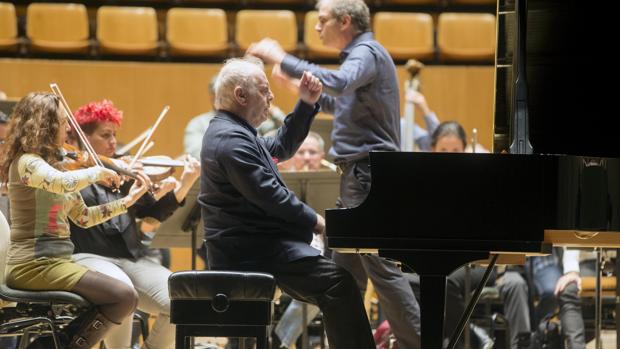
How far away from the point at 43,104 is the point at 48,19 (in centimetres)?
409

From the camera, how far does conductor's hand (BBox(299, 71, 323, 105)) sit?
11.9 ft

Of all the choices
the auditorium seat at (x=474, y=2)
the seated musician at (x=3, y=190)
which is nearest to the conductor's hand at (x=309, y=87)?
the seated musician at (x=3, y=190)

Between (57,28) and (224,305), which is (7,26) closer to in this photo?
(57,28)

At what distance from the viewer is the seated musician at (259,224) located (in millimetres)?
3277

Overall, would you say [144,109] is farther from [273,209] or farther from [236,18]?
[273,209]

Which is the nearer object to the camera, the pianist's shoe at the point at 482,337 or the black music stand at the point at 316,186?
the black music stand at the point at 316,186

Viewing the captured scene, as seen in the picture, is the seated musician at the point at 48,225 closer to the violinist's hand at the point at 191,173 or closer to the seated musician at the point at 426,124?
the violinist's hand at the point at 191,173

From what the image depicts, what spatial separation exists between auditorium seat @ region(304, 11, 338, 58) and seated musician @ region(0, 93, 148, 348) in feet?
12.9

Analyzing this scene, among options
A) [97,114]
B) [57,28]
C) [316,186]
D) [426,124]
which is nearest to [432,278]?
[316,186]

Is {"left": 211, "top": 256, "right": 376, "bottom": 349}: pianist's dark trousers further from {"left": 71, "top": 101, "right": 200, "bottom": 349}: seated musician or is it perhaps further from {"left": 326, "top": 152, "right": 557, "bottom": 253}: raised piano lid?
{"left": 71, "top": 101, "right": 200, "bottom": 349}: seated musician

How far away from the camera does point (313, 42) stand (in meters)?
7.48

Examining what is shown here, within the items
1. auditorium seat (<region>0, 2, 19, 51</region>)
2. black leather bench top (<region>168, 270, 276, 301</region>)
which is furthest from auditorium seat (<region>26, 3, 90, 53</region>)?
black leather bench top (<region>168, 270, 276, 301</region>)

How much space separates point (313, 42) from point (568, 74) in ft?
14.9

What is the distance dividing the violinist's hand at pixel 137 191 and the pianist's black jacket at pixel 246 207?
1.73 feet
